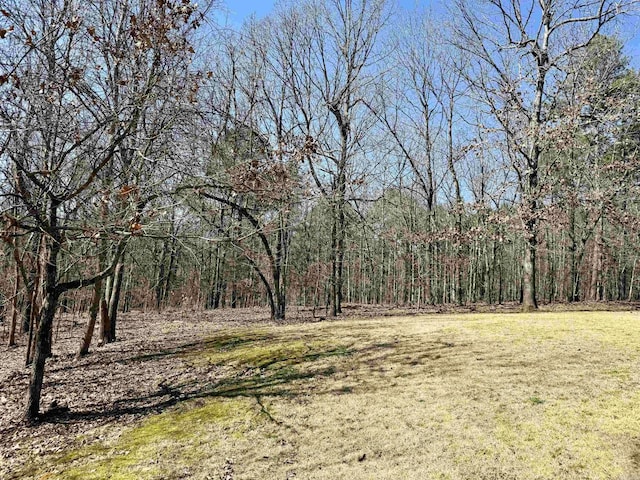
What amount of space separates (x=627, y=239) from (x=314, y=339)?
59.5ft

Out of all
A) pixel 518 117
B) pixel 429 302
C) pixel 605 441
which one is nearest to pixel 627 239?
pixel 429 302

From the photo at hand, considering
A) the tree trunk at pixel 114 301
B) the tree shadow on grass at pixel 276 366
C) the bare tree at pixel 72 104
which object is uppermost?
the bare tree at pixel 72 104

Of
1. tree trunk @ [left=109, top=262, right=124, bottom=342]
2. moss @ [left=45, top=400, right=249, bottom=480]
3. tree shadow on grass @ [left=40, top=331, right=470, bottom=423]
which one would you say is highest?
tree trunk @ [left=109, top=262, right=124, bottom=342]

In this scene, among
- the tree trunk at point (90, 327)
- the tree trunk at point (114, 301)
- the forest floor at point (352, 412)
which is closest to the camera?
the forest floor at point (352, 412)

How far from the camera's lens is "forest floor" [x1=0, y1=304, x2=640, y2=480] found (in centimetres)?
331

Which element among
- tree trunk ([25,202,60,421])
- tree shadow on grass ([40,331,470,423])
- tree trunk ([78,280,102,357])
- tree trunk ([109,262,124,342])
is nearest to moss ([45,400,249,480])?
tree shadow on grass ([40,331,470,423])

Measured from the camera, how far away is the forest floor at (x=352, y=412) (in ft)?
10.9

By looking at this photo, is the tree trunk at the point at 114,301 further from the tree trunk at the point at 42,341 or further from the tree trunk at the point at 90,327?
the tree trunk at the point at 42,341

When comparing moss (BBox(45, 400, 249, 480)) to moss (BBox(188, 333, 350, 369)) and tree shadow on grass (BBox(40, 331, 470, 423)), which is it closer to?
tree shadow on grass (BBox(40, 331, 470, 423))

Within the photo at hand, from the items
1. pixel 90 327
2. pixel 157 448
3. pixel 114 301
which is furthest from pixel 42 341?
pixel 114 301

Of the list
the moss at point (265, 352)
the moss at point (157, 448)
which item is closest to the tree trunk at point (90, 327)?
the moss at point (265, 352)

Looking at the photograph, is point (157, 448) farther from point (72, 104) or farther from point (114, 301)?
point (114, 301)

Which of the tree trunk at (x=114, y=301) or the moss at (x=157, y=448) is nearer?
the moss at (x=157, y=448)

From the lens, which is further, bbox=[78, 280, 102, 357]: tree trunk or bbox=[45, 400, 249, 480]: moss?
bbox=[78, 280, 102, 357]: tree trunk
